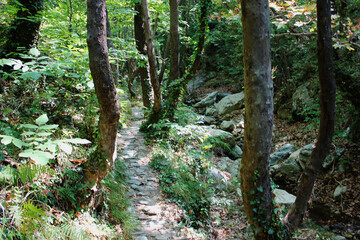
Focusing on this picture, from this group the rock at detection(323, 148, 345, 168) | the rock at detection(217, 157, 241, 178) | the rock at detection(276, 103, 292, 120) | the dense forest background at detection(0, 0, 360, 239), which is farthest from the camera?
the rock at detection(276, 103, 292, 120)

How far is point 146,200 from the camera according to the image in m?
4.56

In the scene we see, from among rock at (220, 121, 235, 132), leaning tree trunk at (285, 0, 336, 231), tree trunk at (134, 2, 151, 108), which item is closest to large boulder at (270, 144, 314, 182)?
rock at (220, 121, 235, 132)

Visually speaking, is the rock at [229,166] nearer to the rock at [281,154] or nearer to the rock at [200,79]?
the rock at [281,154]

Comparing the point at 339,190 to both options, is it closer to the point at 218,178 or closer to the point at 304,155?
the point at 304,155

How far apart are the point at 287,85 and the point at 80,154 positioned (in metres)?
11.9

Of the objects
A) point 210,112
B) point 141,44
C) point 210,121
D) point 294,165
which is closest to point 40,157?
point 141,44

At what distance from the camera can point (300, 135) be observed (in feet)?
32.3

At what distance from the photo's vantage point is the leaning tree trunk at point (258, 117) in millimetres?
2666

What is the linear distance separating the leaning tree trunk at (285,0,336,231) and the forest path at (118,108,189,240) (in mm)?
2038

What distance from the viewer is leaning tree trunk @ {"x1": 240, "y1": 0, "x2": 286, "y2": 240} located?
2.67 metres

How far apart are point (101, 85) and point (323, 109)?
3.24 m

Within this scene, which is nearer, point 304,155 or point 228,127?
point 304,155

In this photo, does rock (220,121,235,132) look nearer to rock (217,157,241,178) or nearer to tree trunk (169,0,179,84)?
rock (217,157,241,178)

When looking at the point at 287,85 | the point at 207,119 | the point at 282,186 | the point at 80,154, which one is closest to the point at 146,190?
the point at 80,154
